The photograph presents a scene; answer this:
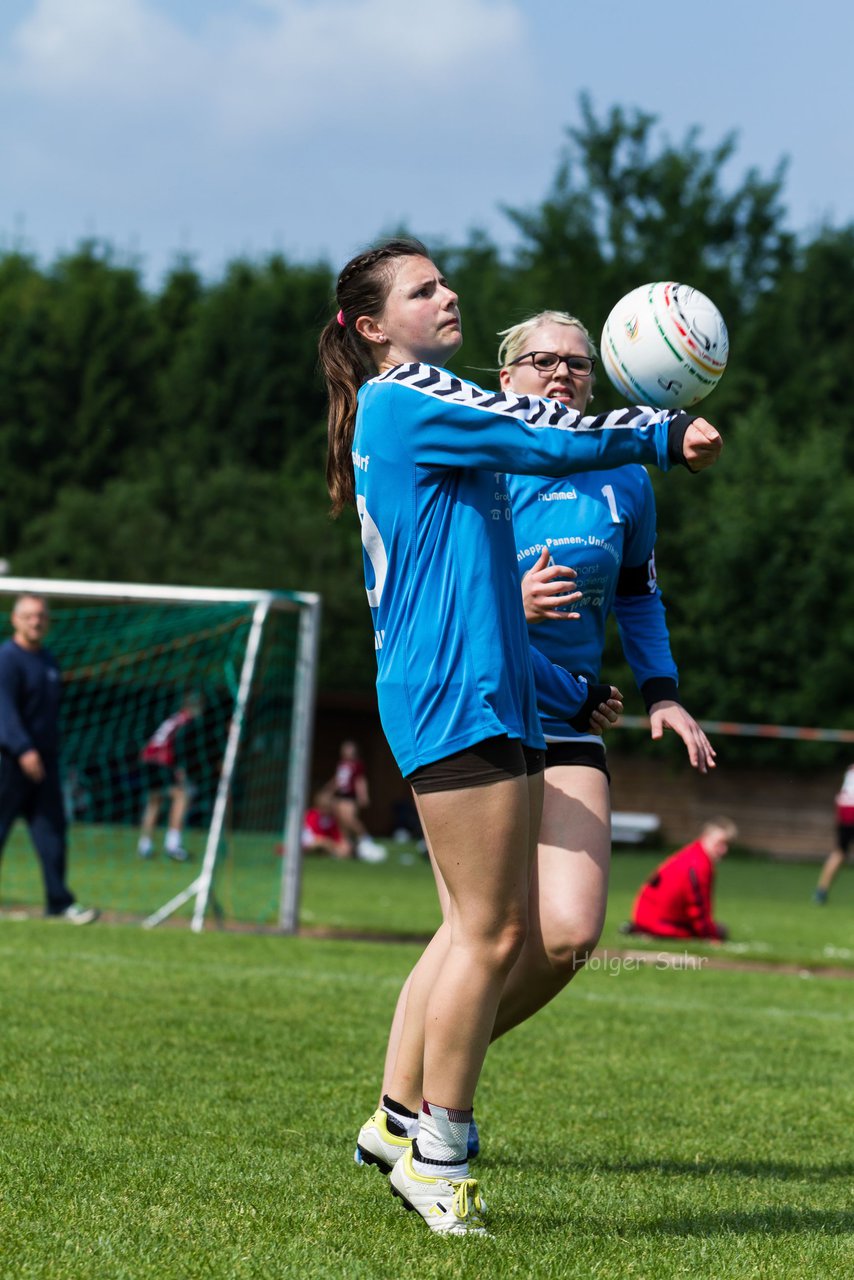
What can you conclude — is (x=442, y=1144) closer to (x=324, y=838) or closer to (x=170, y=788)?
(x=170, y=788)

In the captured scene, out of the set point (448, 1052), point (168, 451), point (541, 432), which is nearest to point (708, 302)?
point (541, 432)

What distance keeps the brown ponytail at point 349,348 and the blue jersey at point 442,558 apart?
0.32 metres

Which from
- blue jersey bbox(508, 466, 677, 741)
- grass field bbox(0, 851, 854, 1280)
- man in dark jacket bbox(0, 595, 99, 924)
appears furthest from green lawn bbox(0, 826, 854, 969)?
blue jersey bbox(508, 466, 677, 741)

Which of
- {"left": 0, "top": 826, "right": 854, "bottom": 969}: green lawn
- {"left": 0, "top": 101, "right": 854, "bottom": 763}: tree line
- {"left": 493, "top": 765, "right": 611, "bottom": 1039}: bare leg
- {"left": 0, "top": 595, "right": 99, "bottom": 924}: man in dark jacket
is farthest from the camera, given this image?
{"left": 0, "top": 101, "right": 854, "bottom": 763}: tree line

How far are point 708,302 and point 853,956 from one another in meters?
9.60

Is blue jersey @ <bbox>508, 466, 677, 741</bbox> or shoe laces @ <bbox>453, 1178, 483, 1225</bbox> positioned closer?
shoe laces @ <bbox>453, 1178, 483, 1225</bbox>

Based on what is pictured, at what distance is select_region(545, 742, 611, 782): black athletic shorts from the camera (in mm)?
4535

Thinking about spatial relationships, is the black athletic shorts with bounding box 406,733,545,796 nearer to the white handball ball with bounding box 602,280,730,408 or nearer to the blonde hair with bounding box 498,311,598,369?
the white handball ball with bounding box 602,280,730,408

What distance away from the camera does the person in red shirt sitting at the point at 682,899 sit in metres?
12.3

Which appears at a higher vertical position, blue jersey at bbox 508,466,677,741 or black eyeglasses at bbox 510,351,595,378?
black eyeglasses at bbox 510,351,595,378

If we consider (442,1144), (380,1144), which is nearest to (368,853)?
(380,1144)

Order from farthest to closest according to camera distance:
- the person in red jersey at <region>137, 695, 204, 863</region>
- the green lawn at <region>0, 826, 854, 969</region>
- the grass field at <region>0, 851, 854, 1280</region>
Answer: the person in red jersey at <region>137, 695, 204, 863</region> < the green lawn at <region>0, 826, 854, 969</region> < the grass field at <region>0, 851, 854, 1280</region>

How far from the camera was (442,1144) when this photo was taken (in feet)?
11.6

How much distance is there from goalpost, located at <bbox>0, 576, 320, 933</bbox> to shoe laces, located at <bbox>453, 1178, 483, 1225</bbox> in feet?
26.8
